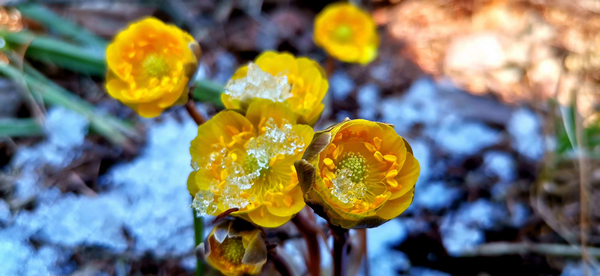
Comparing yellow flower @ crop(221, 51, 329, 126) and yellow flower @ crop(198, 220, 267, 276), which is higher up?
yellow flower @ crop(221, 51, 329, 126)

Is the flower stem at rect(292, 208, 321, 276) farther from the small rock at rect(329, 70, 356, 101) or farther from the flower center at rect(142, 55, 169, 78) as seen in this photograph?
the small rock at rect(329, 70, 356, 101)

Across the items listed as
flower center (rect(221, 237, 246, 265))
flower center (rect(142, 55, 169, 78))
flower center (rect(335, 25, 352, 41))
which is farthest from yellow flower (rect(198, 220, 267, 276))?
flower center (rect(335, 25, 352, 41))

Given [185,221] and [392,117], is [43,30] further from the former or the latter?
[392,117]

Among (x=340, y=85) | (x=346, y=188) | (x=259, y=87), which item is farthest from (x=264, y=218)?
(x=340, y=85)

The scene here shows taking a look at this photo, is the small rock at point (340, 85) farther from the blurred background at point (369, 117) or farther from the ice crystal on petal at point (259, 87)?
the ice crystal on petal at point (259, 87)

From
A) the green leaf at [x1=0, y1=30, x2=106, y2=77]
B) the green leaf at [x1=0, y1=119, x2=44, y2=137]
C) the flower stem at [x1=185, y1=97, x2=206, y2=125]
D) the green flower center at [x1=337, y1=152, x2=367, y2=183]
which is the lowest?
the green leaf at [x1=0, y1=119, x2=44, y2=137]

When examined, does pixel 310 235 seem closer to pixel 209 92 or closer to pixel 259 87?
pixel 259 87

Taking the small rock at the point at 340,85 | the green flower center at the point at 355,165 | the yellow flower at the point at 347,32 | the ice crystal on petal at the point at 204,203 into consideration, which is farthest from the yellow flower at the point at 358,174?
the yellow flower at the point at 347,32
